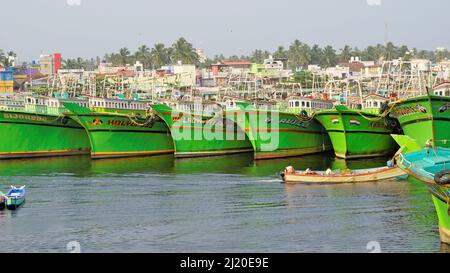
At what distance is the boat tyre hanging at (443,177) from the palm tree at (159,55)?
9905 cm

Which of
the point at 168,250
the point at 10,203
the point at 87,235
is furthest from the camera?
the point at 10,203

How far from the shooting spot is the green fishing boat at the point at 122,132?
50094mm

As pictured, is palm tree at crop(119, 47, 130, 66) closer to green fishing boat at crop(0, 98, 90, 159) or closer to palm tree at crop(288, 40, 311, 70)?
palm tree at crop(288, 40, 311, 70)

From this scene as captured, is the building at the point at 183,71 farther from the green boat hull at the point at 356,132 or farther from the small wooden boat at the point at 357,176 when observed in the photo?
the small wooden boat at the point at 357,176

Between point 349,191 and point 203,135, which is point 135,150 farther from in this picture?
point 349,191

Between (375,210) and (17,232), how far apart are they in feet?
43.3

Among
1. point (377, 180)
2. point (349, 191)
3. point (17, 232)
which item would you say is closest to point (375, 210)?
point (349, 191)

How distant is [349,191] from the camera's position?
1344 inches

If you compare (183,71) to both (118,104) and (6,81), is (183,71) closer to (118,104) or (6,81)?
(6,81)

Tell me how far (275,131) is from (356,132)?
5.02 m

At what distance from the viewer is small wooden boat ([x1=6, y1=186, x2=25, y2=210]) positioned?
3189cm

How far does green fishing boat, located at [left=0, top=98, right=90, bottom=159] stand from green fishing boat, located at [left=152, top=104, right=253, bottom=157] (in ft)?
24.3

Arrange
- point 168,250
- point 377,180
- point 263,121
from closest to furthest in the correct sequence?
point 168,250 → point 377,180 → point 263,121
